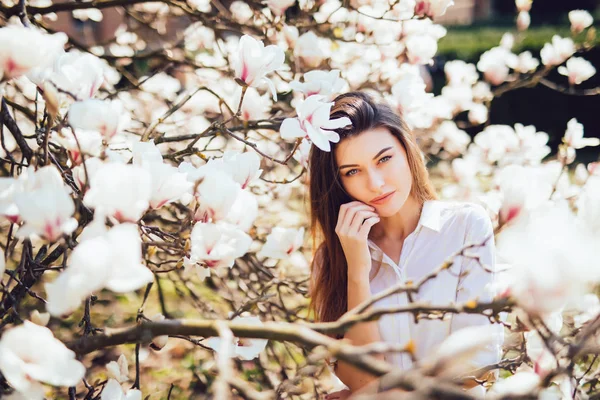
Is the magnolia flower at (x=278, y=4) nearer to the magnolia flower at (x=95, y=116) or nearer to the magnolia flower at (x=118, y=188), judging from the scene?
the magnolia flower at (x=95, y=116)

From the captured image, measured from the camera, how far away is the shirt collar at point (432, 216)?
77.1 inches

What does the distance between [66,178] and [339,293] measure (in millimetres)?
994

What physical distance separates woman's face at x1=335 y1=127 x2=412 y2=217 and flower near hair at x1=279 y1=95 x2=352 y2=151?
377mm

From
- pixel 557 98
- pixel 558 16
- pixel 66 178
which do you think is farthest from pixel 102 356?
pixel 558 16

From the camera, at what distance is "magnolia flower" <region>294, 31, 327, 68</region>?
2.28 meters

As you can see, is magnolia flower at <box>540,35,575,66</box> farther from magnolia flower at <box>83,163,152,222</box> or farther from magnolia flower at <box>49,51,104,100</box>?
magnolia flower at <box>83,163,152,222</box>

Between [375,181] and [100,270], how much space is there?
1062 mm

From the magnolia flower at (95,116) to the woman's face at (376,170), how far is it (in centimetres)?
81

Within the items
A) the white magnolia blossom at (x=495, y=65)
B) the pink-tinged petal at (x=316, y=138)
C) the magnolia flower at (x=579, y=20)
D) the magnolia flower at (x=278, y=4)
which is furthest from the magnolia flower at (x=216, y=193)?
the magnolia flower at (x=579, y=20)

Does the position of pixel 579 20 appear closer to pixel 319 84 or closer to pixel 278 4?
pixel 278 4

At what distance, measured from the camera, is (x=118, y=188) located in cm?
94

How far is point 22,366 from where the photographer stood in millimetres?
897

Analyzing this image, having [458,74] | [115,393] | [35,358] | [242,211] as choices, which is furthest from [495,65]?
[35,358]

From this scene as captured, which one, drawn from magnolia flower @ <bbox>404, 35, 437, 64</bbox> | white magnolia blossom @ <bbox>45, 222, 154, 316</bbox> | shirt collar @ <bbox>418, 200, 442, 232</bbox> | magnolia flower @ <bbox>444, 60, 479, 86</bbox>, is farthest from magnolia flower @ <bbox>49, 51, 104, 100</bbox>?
magnolia flower @ <bbox>444, 60, 479, 86</bbox>
